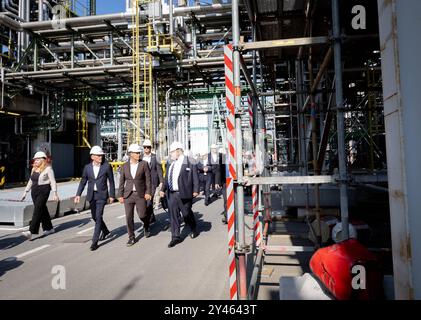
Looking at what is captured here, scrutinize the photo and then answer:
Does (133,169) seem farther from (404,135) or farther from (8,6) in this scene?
(8,6)

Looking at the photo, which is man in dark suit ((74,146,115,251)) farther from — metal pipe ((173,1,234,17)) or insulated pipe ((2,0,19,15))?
insulated pipe ((2,0,19,15))

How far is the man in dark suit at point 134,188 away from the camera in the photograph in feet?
20.4

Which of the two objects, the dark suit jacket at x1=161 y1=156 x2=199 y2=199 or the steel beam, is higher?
the steel beam

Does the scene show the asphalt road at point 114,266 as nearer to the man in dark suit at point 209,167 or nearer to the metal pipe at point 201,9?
the man in dark suit at point 209,167

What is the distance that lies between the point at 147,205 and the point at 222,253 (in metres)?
2.01

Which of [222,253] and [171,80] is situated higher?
[171,80]

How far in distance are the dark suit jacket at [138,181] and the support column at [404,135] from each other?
4740 mm

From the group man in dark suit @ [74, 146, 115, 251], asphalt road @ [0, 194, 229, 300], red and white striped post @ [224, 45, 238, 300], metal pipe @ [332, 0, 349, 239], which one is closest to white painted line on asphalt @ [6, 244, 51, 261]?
asphalt road @ [0, 194, 229, 300]

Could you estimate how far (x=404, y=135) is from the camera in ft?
7.24

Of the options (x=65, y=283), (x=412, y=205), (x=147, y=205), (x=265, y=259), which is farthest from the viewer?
(x=147, y=205)

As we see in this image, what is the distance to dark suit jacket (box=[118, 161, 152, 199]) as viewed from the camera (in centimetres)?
626

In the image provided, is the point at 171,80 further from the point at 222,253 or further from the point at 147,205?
the point at 222,253

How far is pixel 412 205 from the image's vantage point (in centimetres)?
218

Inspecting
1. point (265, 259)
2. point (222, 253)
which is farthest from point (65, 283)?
point (265, 259)
